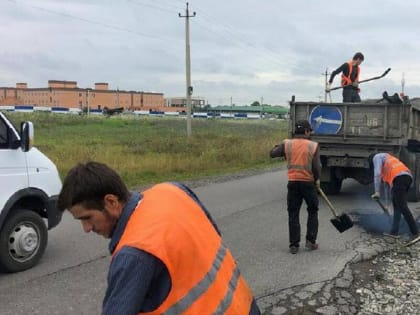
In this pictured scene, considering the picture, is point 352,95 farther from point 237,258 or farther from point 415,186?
point 237,258

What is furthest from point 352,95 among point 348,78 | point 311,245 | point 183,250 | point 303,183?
point 183,250

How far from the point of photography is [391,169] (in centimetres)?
782

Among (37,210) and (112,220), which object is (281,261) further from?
(112,220)

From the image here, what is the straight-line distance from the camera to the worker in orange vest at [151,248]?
170cm

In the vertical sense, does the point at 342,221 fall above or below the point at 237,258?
above

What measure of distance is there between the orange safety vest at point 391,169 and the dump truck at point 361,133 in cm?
224

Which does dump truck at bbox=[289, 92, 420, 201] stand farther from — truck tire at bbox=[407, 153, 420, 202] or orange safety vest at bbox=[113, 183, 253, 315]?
orange safety vest at bbox=[113, 183, 253, 315]

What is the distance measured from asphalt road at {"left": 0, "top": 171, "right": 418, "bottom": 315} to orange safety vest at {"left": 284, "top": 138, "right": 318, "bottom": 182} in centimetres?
97

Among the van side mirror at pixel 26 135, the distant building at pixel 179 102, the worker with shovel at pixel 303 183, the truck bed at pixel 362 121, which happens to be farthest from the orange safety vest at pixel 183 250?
the distant building at pixel 179 102

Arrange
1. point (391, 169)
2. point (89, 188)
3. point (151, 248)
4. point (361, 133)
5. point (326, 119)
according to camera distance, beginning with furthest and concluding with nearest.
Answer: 1. point (326, 119)
2. point (361, 133)
3. point (391, 169)
4. point (89, 188)
5. point (151, 248)

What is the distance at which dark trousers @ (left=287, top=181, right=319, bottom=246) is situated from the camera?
695 centimetres

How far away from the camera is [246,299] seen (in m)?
2.11

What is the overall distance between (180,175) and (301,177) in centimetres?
882

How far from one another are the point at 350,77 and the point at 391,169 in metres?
4.63
